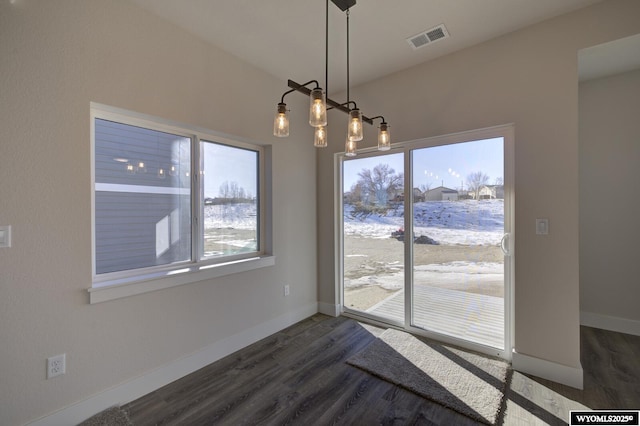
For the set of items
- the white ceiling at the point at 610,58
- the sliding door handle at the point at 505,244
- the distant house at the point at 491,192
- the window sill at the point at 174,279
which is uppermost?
the white ceiling at the point at 610,58

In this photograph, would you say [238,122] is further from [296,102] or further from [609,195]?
[609,195]

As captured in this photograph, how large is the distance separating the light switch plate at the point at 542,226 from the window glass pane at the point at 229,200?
2646mm

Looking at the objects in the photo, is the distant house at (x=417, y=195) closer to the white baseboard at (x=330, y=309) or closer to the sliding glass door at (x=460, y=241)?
the sliding glass door at (x=460, y=241)

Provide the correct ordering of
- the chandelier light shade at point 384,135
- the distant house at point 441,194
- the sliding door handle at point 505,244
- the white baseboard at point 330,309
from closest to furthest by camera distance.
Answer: the chandelier light shade at point 384,135, the sliding door handle at point 505,244, the distant house at point 441,194, the white baseboard at point 330,309

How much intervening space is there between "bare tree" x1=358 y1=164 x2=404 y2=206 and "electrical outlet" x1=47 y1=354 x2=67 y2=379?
2991 mm

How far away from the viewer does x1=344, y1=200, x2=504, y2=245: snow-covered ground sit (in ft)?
8.50

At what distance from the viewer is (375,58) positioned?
277 cm

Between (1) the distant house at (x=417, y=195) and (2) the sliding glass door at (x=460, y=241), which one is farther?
(1) the distant house at (x=417, y=195)

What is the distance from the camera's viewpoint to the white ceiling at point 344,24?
207 cm

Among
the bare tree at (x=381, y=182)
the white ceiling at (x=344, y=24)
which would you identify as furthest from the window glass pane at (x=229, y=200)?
the bare tree at (x=381, y=182)

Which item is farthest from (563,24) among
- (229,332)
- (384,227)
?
(229,332)

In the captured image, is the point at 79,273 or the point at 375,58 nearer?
the point at 79,273

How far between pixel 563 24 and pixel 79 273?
13.1ft

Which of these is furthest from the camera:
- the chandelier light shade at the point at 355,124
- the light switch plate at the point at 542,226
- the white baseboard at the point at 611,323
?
the white baseboard at the point at 611,323
